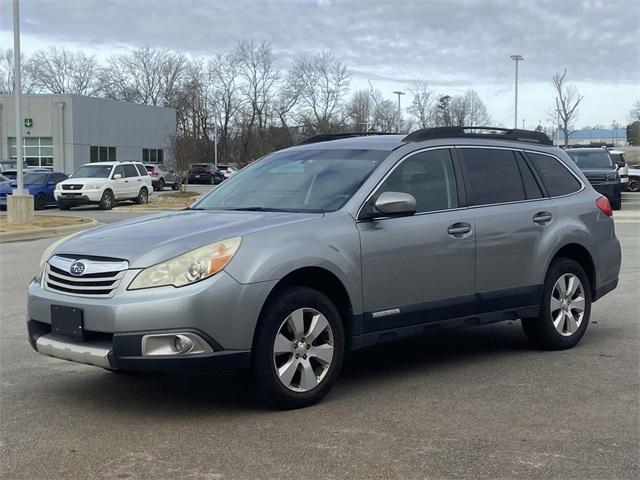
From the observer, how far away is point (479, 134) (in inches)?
255

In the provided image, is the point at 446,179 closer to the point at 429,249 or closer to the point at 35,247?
the point at 429,249

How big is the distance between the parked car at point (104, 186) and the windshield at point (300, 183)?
23.4m

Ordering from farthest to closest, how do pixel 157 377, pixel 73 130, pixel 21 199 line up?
pixel 73 130, pixel 21 199, pixel 157 377

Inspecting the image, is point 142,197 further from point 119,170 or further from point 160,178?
point 160,178

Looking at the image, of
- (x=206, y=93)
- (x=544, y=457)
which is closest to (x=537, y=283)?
(x=544, y=457)

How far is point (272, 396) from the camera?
15.6 ft

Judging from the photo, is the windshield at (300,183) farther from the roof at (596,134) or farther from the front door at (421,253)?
the roof at (596,134)

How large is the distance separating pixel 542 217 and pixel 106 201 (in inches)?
974

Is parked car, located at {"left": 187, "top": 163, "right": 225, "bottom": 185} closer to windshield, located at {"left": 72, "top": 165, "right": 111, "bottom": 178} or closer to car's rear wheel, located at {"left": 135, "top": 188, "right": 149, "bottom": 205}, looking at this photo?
car's rear wheel, located at {"left": 135, "top": 188, "right": 149, "bottom": 205}

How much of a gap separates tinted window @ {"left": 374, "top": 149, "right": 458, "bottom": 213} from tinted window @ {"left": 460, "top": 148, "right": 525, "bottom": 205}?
21 cm

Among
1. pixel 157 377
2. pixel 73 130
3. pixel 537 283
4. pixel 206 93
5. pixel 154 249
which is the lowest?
pixel 157 377

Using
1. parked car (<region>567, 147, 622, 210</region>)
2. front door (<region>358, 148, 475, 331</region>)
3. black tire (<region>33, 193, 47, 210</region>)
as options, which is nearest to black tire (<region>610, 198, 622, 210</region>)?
parked car (<region>567, 147, 622, 210</region>)

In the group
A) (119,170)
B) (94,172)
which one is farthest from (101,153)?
(94,172)

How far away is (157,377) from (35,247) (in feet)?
36.4
